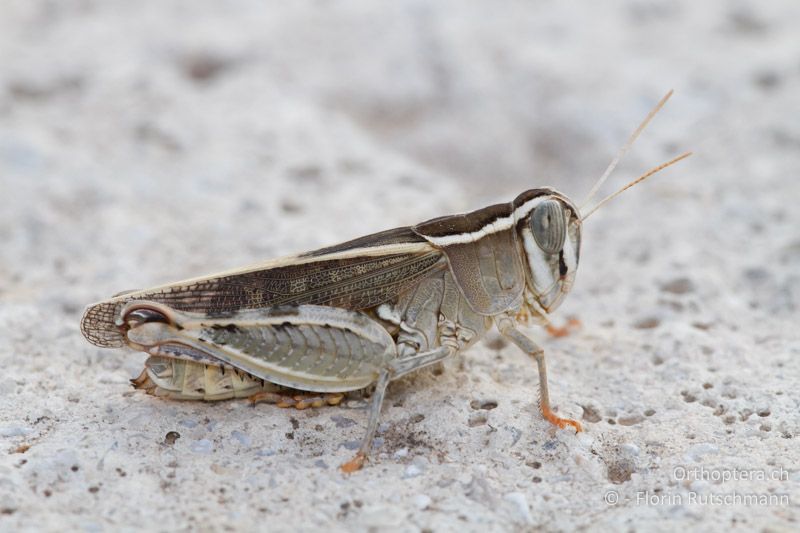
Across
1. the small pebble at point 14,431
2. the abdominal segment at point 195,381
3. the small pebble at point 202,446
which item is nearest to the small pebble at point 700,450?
the abdominal segment at point 195,381

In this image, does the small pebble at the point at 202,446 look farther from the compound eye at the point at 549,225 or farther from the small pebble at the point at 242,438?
the compound eye at the point at 549,225

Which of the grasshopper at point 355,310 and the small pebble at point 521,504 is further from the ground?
the grasshopper at point 355,310

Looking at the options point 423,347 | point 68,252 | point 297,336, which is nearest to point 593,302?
point 423,347

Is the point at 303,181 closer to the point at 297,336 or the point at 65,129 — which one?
the point at 65,129

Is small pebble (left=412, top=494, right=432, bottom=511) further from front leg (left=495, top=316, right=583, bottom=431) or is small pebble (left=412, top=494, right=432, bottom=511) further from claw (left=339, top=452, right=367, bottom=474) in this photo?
front leg (left=495, top=316, right=583, bottom=431)

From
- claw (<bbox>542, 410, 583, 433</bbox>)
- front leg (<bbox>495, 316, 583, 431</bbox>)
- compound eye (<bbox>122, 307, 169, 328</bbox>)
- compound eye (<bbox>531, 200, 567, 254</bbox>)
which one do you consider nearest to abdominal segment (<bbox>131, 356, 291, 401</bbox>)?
compound eye (<bbox>122, 307, 169, 328</bbox>)

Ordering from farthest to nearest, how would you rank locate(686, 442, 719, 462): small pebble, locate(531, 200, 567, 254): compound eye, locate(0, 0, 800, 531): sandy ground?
locate(531, 200, 567, 254): compound eye
locate(686, 442, 719, 462): small pebble
locate(0, 0, 800, 531): sandy ground

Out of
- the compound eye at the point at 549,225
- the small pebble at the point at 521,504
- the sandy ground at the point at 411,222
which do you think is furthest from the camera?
the compound eye at the point at 549,225
